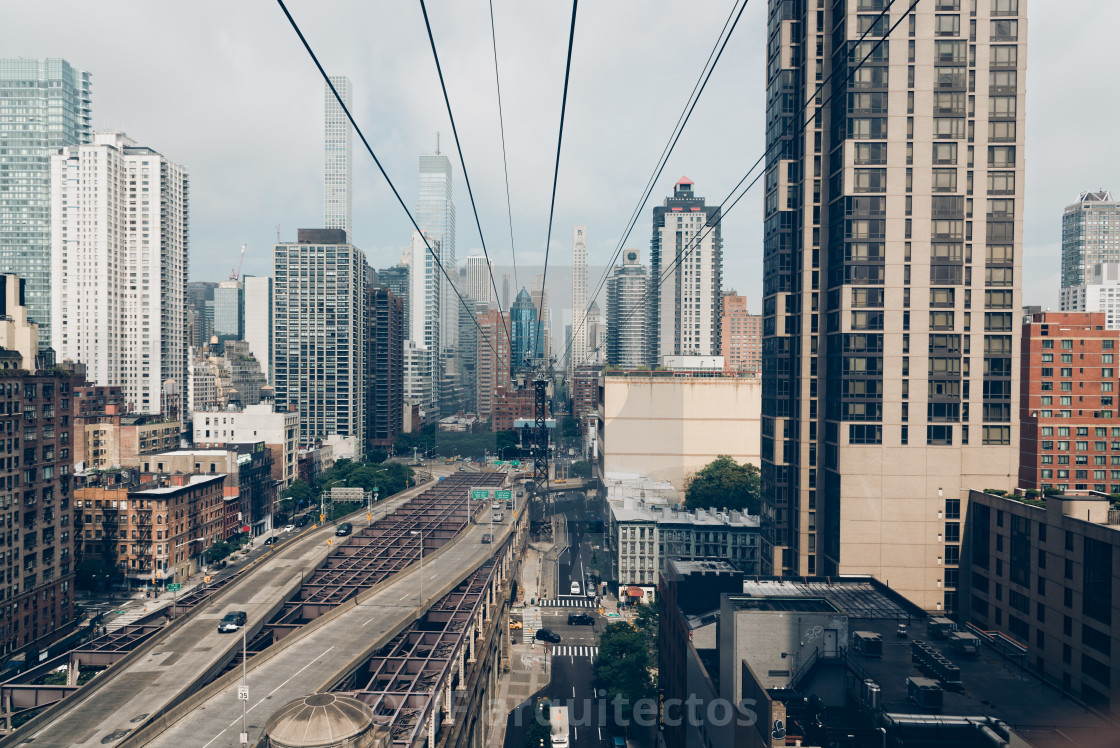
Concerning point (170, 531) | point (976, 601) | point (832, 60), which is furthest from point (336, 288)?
point (976, 601)

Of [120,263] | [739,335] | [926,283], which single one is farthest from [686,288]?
[120,263]

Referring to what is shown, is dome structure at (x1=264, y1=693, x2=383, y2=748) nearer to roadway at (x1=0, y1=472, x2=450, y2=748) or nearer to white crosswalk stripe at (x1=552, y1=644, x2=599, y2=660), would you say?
roadway at (x1=0, y1=472, x2=450, y2=748)

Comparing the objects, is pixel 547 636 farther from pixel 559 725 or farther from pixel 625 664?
pixel 559 725

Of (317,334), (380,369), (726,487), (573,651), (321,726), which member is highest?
(317,334)

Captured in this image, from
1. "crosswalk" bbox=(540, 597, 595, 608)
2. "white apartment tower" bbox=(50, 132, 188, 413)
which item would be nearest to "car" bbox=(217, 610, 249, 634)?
"crosswalk" bbox=(540, 597, 595, 608)

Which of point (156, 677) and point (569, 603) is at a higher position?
point (156, 677)

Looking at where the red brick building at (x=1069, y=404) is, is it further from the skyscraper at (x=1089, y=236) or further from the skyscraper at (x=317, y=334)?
the skyscraper at (x=317, y=334)
